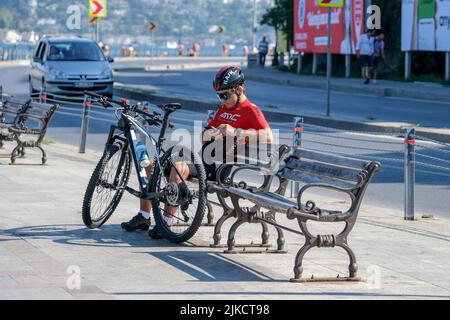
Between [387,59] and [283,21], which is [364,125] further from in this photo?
[283,21]

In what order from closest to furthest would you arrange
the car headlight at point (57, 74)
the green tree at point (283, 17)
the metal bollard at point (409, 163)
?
the metal bollard at point (409, 163), the car headlight at point (57, 74), the green tree at point (283, 17)

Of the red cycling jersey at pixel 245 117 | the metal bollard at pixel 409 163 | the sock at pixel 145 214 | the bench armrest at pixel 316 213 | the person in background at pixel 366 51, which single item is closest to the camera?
the bench armrest at pixel 316 213

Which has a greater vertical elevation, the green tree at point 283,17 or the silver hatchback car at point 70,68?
the green tree at point 283,17

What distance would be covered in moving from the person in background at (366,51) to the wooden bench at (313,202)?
29.8 metres

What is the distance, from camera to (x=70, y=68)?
32719 mm

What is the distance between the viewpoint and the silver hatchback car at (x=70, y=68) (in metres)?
32.5

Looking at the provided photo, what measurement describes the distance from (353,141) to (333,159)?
12265 mm

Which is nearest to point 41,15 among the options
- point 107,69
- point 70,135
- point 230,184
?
point 107,69

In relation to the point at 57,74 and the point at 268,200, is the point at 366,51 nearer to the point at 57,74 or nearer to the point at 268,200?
the point at 57,74

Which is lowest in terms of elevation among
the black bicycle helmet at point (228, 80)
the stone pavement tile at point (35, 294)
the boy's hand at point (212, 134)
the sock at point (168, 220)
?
the stone pavement tile at point (35, 294)

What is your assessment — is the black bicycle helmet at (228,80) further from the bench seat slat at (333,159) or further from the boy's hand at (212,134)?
the bench seat slat at (333,159)

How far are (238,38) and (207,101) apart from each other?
138 m

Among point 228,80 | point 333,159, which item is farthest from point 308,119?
point 333,159

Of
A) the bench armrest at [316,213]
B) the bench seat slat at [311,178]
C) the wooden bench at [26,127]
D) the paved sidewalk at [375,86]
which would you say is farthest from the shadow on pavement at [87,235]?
the paved sidewalk at [375,86]
